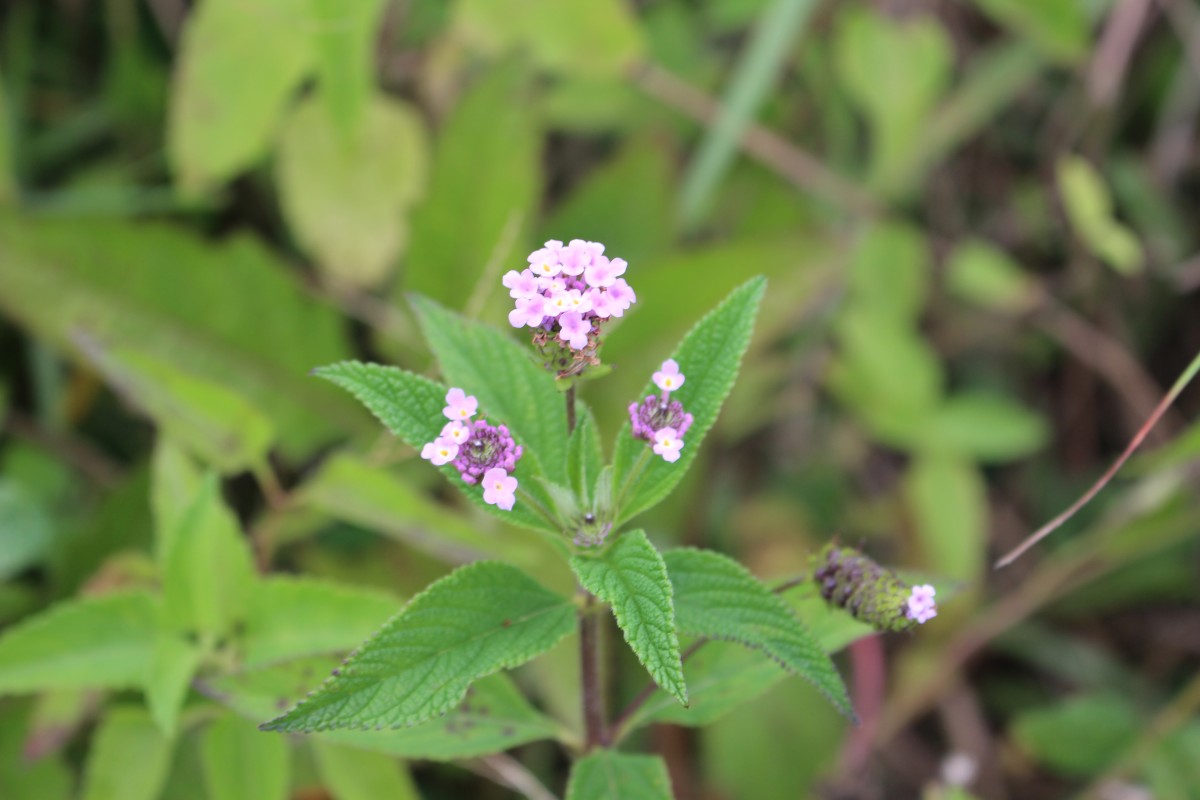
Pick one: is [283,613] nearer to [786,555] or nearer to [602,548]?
[602,548]

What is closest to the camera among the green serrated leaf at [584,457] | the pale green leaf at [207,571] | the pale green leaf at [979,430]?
the green serrated leaf at [584,457]

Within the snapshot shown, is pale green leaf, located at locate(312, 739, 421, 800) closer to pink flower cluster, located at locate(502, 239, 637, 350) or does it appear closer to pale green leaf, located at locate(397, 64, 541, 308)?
pink flower cluster, located at locate(502, 239, 637, 350)

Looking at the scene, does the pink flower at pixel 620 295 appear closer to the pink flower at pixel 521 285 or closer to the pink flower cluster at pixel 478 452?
the pink flower at pixel 521 285

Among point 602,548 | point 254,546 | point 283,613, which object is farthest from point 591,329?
point 254,546

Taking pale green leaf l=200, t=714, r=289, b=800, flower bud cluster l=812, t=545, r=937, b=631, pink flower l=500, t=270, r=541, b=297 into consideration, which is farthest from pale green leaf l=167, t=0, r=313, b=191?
flower bud cluster l=812, t=545, r=937, b=631

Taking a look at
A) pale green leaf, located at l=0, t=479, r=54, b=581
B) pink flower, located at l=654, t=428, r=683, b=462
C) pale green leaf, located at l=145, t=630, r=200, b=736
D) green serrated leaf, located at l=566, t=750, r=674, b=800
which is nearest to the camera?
pink flower, located at l=654, t=428, r=683, b=462

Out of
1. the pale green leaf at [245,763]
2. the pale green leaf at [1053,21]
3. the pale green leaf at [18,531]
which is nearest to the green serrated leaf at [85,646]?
the pale green leaf at [245,763]
